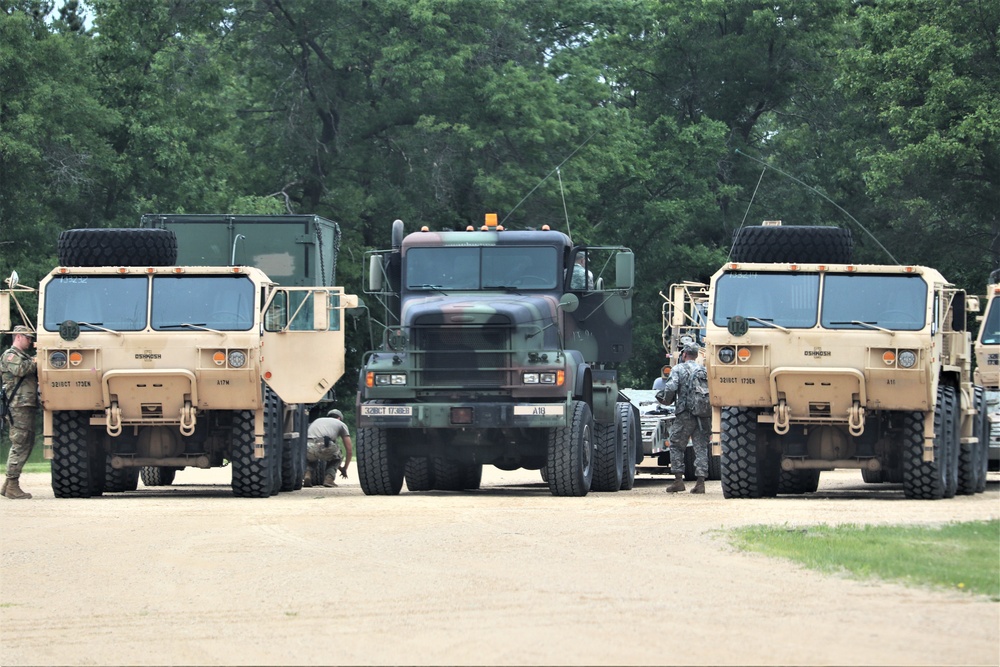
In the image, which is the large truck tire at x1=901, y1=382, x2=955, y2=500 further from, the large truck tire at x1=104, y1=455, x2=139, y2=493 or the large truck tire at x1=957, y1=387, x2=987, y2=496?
the large truck tire at x1=104, y1=455, x2=139, y2=493

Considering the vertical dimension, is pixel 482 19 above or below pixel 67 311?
above

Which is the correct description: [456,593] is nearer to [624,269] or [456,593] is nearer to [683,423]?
[624,269]

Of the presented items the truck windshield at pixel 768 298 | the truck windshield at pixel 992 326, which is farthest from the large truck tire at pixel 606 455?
the truck windshield at pixel 992 326

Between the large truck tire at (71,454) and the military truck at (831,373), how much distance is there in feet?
23.3

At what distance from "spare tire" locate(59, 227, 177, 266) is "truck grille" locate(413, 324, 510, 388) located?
3.28m

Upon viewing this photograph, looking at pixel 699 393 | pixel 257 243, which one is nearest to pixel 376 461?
pixel 699 393

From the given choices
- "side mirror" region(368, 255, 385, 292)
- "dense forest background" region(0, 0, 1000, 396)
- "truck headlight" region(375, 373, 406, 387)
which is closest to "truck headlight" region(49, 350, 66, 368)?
"truck headlight" region(375, 373, 406, 387)

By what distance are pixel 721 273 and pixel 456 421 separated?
131 inches

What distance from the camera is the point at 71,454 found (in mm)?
21406

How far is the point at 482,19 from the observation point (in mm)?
46781

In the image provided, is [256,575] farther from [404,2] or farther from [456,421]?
[404,2]

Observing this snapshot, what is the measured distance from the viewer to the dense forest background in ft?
137

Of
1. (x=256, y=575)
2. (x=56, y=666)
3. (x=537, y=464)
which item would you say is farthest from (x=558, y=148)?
(x=56, y=666)

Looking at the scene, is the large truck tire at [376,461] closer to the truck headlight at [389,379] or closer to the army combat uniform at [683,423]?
the truck headlight at [389,379]
